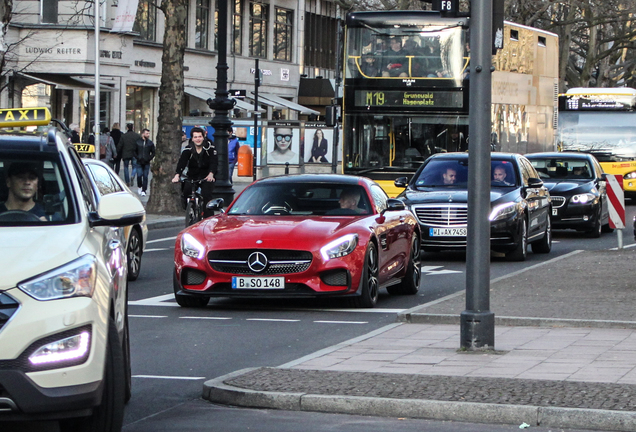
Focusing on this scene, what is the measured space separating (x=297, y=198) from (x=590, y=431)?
7119 millimetres

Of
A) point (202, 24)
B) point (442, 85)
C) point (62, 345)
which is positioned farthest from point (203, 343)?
point (202, 24)

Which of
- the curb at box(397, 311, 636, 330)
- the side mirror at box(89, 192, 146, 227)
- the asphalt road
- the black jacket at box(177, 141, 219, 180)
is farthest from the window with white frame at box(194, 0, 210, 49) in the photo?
the side mirror at box(89, 192, 146, 227)

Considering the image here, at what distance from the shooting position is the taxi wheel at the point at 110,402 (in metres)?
5.80

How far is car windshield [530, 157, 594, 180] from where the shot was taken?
982 inches

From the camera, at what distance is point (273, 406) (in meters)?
7.39

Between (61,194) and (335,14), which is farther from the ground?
(335,14)

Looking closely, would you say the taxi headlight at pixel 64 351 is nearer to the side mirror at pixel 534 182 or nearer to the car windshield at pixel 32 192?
the car windshield at pixel 32 192

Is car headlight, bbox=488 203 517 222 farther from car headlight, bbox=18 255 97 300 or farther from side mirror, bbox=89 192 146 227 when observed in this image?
car headlight, bbox=18 255 97 300

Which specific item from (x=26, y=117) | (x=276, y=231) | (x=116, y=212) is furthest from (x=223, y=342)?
(x=116, y=212)

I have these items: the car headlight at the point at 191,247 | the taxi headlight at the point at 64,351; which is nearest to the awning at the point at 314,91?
the car headlight at the point at 191,247

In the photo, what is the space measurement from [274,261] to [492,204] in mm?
7172

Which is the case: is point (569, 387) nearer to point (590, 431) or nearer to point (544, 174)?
point (590, 431)

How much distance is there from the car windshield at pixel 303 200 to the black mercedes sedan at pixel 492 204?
4435mm

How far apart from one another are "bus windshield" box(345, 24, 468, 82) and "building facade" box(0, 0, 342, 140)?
6080 mm
